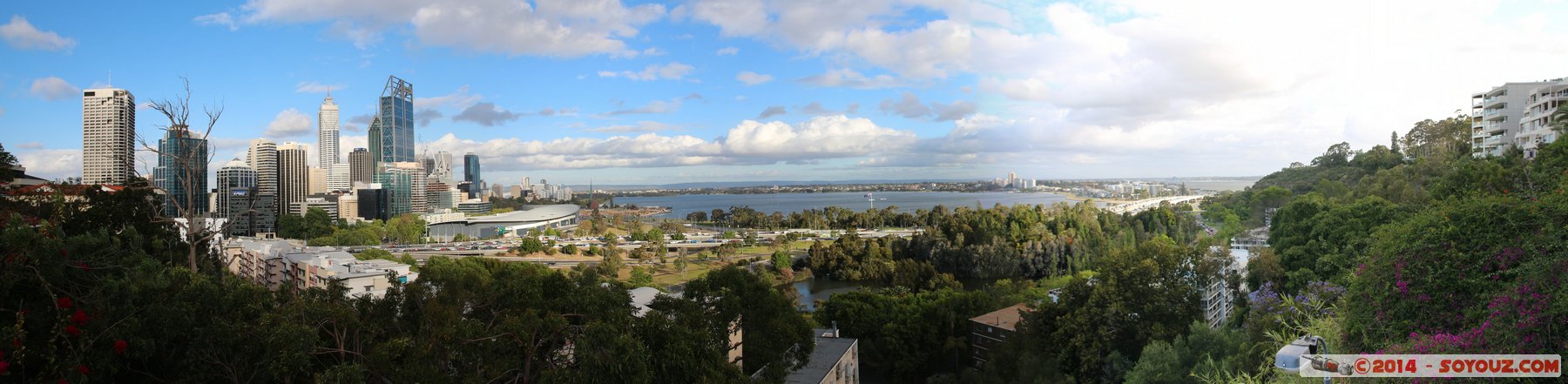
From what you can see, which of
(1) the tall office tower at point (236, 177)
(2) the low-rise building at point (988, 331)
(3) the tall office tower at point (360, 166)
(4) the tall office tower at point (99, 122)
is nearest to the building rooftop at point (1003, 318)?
(2) the low-rise building at point (988, 331)

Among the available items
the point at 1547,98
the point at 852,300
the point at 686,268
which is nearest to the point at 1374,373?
the point at 852,300

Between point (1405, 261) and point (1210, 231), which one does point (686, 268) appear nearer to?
point (1210, 231)

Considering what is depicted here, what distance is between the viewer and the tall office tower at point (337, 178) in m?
61.2

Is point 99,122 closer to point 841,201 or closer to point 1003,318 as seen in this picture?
point 1003,318

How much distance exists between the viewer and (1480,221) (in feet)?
14.1

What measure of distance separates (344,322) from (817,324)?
10762 millimetres

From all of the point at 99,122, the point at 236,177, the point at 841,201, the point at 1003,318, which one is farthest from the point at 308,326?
the point at 841,201

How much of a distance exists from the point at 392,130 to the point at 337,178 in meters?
12.8

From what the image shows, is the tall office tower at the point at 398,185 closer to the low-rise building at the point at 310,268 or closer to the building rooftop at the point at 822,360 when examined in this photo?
the low-rise building at the point at 310,268

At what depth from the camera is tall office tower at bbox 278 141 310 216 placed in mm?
51938

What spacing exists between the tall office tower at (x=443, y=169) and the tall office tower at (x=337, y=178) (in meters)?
6.79

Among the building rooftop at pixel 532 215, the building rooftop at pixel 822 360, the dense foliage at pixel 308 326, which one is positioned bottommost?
the building rooftop at pixel 822 360

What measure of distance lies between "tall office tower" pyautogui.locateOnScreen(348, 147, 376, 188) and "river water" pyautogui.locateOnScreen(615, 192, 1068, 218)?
27.7 meters

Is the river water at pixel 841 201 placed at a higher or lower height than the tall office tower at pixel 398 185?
lower
